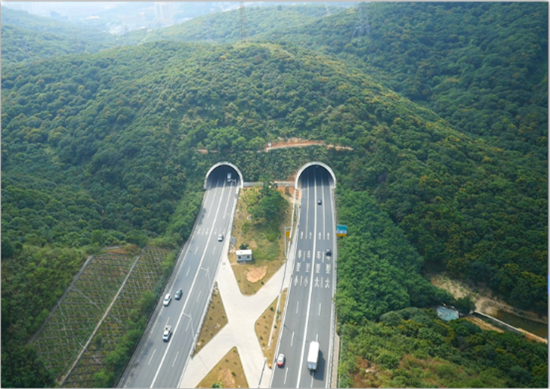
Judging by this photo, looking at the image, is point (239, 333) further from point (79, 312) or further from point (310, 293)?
point (79, 312)

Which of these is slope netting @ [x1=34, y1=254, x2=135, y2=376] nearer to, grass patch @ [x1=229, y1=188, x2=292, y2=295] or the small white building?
the small white building

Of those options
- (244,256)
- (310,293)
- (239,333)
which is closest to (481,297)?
(310,293)

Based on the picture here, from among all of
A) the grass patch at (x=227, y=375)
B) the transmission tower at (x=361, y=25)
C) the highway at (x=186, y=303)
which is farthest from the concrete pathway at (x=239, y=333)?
the transmission tower at (x=361, y=25)

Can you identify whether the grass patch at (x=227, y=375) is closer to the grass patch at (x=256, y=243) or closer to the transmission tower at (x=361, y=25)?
the grass patch at (x=256, y=243)

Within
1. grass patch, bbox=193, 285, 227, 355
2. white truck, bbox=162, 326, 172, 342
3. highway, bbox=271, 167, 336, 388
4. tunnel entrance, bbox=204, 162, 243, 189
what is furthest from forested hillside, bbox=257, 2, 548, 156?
white truck, bbox=162, 326, 172, 342

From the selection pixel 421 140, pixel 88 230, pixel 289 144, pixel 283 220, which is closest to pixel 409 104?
pixel 421 140

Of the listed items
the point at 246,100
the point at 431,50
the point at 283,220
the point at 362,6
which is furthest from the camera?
the point at 362,6

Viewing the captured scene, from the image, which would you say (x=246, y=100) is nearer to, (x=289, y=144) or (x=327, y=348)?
(x=289, y=144)
